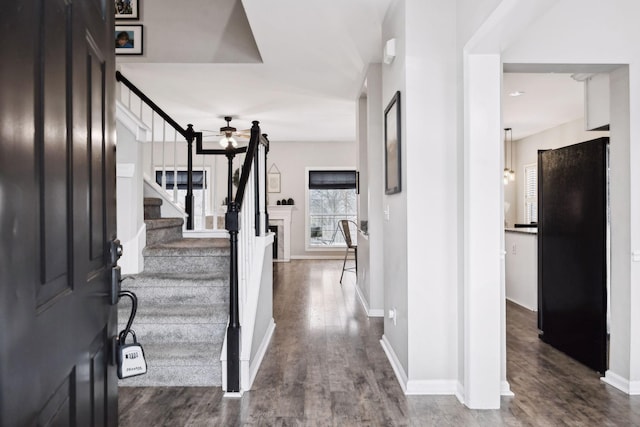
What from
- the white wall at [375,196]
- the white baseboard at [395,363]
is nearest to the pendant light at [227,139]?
the white wall at [375,196]

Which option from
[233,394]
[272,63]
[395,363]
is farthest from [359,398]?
[272,63]

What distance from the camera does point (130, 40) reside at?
4.68m

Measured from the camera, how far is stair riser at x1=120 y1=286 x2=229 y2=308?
3.32 metres

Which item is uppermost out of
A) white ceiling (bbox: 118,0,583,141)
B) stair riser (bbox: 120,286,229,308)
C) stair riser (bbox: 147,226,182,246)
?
white ceiling (bbox: 118,0,583,141)

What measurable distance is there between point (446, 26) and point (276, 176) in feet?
24.1

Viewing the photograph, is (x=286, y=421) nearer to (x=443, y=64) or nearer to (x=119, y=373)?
(x=119, y=373)

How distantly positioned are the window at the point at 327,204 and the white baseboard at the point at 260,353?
588cm

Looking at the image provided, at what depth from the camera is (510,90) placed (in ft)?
18.6

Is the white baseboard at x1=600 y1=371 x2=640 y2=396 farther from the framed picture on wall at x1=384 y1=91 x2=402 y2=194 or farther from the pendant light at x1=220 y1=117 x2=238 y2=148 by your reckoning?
the pendant light at x1=220 y1=117 x2=238 y2=148

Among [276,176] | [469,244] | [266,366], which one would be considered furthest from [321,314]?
[276,176]

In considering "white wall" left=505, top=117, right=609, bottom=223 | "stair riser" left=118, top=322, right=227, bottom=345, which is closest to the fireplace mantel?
"white wall" left=505, top=117, right=609, bottom=223

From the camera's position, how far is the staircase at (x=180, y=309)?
9.37 ft

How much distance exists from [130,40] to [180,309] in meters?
3.12

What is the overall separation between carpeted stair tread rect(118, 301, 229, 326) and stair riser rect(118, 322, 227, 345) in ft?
0.09
